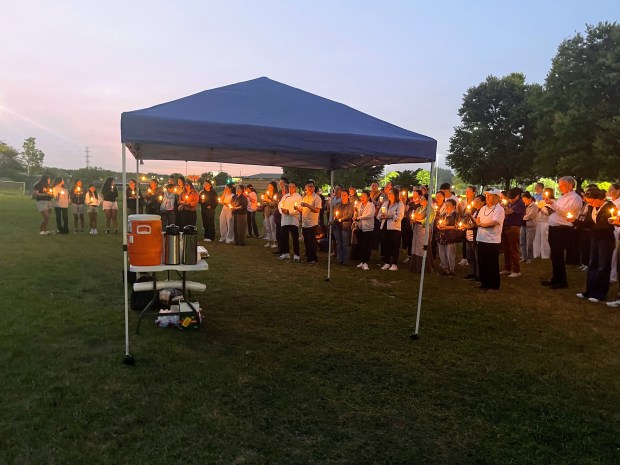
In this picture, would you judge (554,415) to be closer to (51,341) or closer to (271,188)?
(51,341)

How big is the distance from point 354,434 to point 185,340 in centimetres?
260

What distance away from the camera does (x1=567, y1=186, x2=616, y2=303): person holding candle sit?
734cm

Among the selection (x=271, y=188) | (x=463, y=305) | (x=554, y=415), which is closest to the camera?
(x=554, y=415)

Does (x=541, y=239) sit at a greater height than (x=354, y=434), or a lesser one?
greater

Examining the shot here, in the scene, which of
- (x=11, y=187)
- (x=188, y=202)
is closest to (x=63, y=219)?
(x=188, y=202)

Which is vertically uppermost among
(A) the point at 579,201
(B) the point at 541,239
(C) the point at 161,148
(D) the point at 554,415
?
(C) the point at 161,148

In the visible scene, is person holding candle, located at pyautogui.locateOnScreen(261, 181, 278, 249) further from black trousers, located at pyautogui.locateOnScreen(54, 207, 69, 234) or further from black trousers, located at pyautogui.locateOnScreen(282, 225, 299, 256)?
black trousers, located at pyautogui.locateOnScreen(54, 207, 69, 234)

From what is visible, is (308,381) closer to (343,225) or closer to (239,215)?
(343,225)

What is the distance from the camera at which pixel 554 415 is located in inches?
149

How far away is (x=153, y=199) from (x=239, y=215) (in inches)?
147

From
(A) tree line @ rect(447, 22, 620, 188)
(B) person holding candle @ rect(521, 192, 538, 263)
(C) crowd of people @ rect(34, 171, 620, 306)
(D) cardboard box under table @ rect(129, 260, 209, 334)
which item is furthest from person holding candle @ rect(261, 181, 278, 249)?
(A) tree line @ rect(447, 22, 620, 188)

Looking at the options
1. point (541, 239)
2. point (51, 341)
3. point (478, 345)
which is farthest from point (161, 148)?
point (541, 239)

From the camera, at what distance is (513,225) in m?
9.87

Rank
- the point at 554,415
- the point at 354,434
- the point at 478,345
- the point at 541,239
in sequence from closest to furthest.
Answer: the point at 354,434 → the point at 554,415 → the point at 478,345 → the point at 541,239
